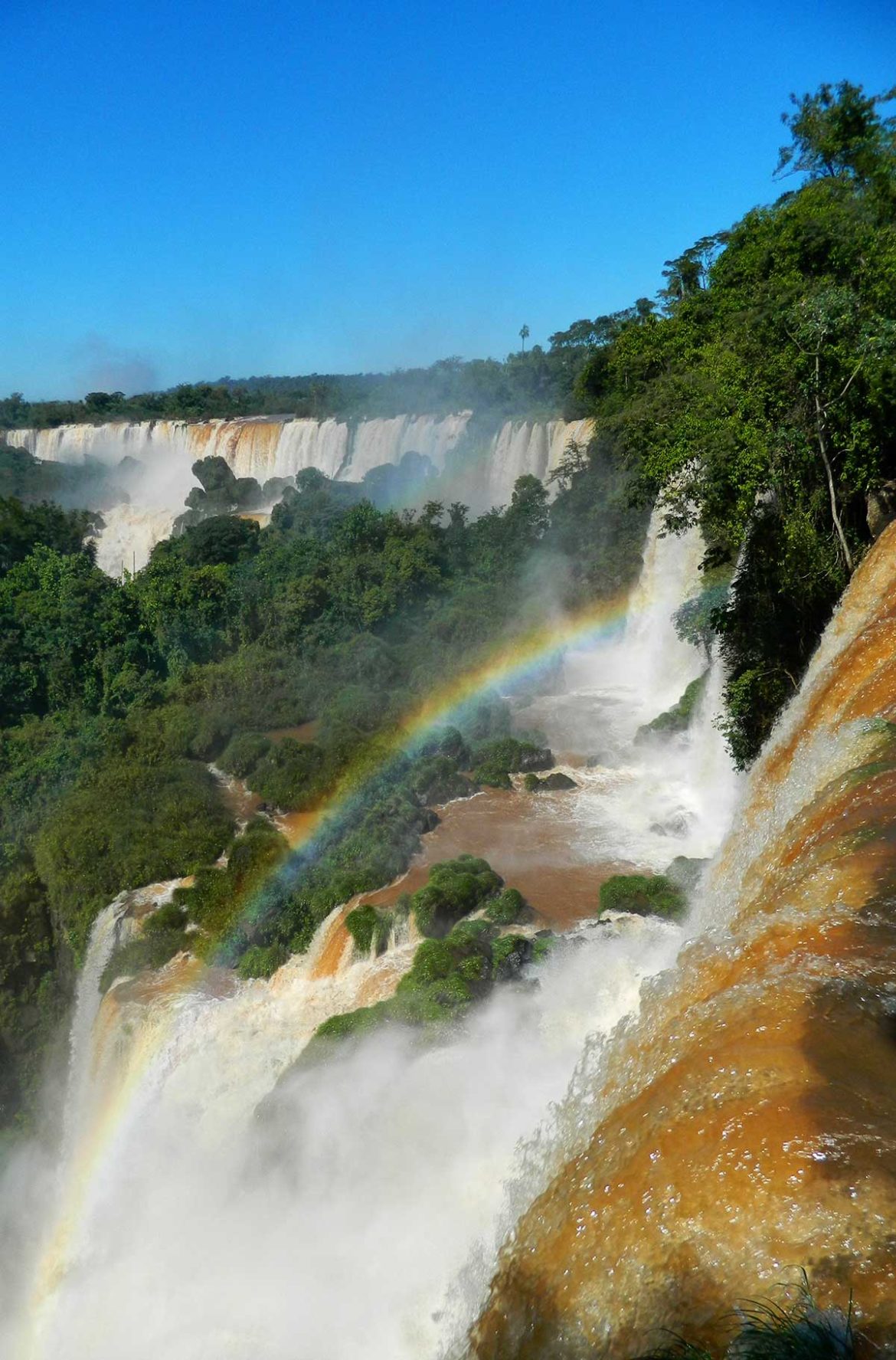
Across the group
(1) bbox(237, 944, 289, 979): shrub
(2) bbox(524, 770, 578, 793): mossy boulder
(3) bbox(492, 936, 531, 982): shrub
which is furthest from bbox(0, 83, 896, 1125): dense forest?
(3) bbox(492, 936, 531, 982): shrub

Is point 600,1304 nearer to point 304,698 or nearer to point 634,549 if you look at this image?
point 304,698

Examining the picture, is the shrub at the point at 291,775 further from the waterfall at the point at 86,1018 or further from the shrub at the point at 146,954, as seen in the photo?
the shrub at the point at 146,954

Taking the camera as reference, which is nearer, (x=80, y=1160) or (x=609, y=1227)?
(x=609, y=1227)

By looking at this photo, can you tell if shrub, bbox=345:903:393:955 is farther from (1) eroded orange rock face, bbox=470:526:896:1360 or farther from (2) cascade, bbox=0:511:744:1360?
(1) eroded orange rock face, bbox=470:526:896:1360

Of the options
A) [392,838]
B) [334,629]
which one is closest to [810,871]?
[392,838]

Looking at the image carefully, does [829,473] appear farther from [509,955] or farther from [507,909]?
[509,955]

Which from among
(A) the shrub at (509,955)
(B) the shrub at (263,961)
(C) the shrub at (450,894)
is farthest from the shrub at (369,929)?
(A) the shrub at (509,955)

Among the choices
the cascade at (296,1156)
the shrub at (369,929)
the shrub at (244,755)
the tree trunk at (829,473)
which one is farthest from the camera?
the shrub at (244,755)
